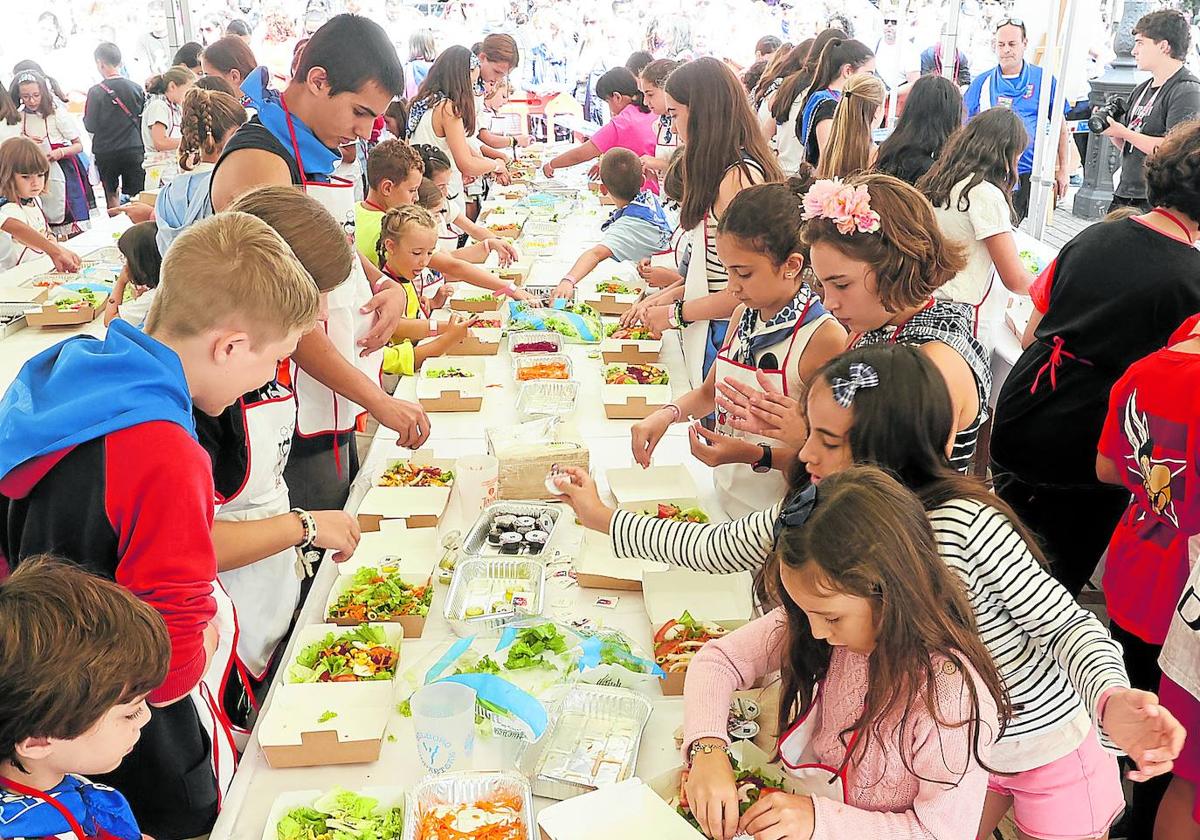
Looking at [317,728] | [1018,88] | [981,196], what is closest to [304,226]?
[317,728]

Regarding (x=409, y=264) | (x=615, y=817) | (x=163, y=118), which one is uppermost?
(x=163, y=118)

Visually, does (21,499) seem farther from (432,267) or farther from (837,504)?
(432,267)

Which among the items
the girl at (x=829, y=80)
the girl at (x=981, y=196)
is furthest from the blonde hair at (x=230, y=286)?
the girl at (x=829, y=80)

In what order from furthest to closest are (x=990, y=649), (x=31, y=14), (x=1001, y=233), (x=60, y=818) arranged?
(x=31, y=14)
(x=1001, y=233)
(x=990, y=649)
(x=60, y=818)

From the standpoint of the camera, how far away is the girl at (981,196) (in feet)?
11.3

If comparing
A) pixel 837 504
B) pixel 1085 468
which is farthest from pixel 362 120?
pixel 1085 468

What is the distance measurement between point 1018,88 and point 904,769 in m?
5.52

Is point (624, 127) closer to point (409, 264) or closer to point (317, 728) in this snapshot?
point (409, 264)

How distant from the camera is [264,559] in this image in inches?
78.2

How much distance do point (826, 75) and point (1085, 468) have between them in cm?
294

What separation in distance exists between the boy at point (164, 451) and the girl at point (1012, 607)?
87 centimetres

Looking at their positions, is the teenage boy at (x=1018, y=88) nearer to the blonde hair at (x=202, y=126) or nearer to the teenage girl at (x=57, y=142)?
the blonde hair at (x=202, y=126)

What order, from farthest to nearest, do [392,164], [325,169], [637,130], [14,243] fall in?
1. [637,130]
2. [14,243]
3. [392,164]
4. [325,169]

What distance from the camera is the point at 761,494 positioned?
7.86 ft
